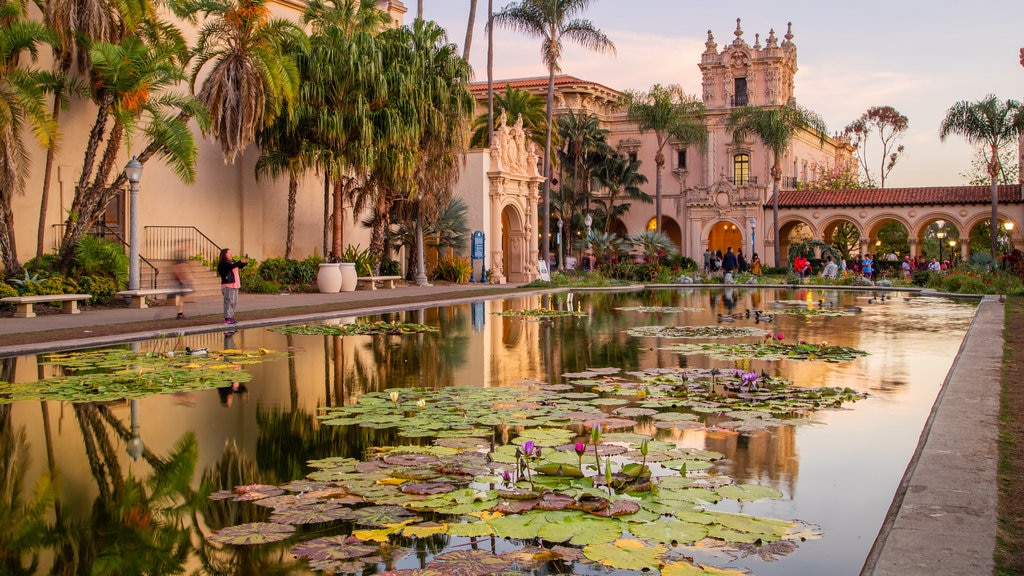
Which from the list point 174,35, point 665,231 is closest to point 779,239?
point 665,231

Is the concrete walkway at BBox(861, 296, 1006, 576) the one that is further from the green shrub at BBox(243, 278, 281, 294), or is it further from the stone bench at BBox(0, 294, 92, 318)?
the green shrub at BBox(243, 278, 281, 294)

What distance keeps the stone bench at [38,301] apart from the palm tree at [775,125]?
43.6 metres

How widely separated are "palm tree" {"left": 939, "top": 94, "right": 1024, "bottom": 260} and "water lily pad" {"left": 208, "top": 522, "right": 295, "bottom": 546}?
53575mm

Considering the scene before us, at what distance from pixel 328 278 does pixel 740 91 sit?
1651 inches

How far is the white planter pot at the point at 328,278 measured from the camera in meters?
31.8

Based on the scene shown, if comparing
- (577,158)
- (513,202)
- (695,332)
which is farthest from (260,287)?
(577,158)

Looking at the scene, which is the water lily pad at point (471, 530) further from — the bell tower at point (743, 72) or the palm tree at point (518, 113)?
the bell tower at point (743, 72)

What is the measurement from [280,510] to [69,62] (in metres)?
23.4

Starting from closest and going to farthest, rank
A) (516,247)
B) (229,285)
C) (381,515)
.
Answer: (381,515), (229,285), (516,247)

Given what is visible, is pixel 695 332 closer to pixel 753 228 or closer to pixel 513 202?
pixel 513 202

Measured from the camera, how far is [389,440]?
7289 mm

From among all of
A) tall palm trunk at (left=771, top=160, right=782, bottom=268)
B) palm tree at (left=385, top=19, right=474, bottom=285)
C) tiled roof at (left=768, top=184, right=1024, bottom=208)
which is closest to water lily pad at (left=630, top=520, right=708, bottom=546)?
palm tree at (left=385, top=19, right=474, bottom=285)

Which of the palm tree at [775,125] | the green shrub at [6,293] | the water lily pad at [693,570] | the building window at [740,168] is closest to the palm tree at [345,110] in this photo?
the green shrub at [6,293]

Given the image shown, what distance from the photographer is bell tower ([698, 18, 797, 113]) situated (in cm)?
6378
